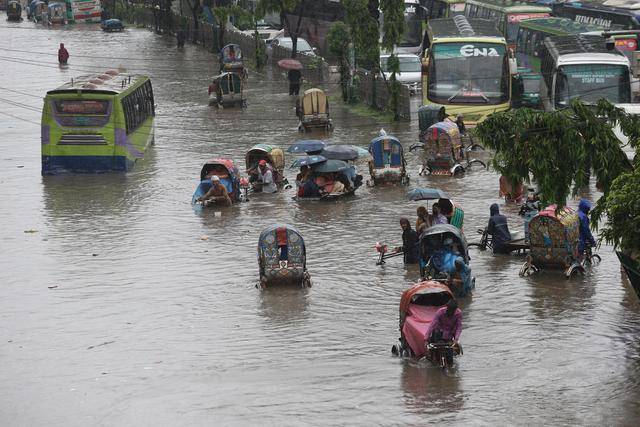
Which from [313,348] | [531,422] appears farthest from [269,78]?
[531,422]

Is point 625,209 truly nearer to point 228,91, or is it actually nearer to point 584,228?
point 584,228

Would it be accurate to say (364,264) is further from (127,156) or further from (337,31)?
(337,31)

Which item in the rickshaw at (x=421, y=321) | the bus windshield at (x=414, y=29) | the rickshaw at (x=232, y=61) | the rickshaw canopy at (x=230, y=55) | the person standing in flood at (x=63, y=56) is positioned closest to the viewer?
the rickshaw at (x=421, y=321)

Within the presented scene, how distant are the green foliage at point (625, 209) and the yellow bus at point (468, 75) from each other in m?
21.5

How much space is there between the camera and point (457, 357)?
1812 cm

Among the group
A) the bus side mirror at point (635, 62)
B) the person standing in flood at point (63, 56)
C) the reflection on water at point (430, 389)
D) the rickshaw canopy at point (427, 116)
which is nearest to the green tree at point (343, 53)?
the rickshaw canopy at point (427, 116)

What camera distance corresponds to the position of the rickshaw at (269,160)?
105ft

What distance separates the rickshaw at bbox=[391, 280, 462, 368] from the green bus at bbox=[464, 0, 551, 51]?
34544 mm

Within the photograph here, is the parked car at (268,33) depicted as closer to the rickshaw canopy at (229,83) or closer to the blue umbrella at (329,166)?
the rickshaw canopy at (229,83)

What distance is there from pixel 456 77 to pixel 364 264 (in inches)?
653

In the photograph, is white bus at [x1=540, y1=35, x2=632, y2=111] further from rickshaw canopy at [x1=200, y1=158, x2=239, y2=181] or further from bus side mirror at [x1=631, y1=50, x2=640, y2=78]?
rickshaw canopy at [x1=200, y1=158, x2=239, y2=181]

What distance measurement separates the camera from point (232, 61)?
55781 millimetres

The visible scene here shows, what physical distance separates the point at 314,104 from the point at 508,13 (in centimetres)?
1846

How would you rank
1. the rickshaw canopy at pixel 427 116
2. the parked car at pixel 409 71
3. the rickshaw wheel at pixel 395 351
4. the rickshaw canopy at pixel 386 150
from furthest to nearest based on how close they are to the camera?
1. the parked car at pixel 409 71
2. the rickshaw canopy at pixel 427 116
3. the rickshaw canopy at pixel 386 150
4. the rickshaw wheel at pixel 395 351
